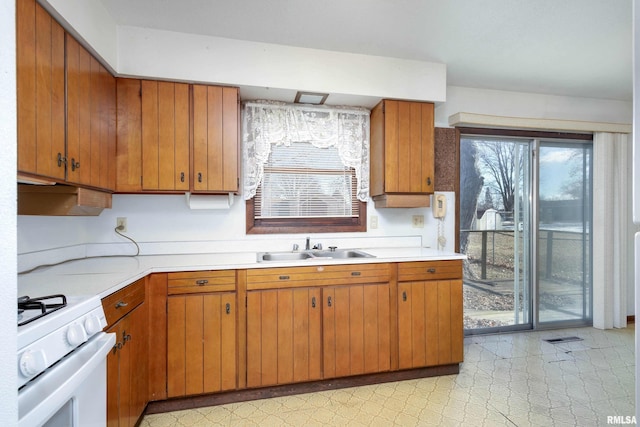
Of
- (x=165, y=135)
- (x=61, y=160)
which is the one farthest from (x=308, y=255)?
(x=61, y=160)

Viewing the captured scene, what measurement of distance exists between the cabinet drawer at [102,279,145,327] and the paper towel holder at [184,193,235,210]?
0.78 metres

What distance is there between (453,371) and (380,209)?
4.68 ft

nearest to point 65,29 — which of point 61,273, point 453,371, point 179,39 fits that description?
point 179,39

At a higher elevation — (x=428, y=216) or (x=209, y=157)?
(x=209, y=157)

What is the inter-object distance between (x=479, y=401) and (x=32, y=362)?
2397 millimetres

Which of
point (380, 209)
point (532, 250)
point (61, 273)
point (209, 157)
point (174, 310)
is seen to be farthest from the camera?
point (532, 250)

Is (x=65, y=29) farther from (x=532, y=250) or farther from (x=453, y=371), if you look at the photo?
(x=532, y=250)

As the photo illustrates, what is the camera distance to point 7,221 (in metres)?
0.58

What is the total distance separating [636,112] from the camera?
65cm

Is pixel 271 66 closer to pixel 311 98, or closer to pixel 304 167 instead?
pixel 311 98

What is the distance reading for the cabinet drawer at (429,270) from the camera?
2.48 metres

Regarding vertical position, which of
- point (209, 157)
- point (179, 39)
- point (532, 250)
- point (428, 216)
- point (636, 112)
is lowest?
point (532, 250)

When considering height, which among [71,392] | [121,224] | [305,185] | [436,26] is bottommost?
[71,392]

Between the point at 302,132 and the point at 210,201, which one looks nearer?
the point at 210,201
